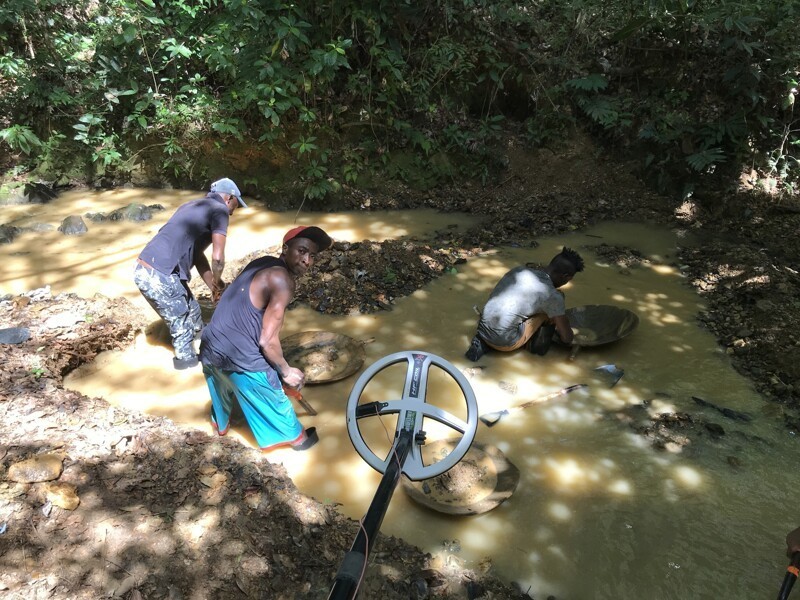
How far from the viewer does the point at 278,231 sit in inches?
288

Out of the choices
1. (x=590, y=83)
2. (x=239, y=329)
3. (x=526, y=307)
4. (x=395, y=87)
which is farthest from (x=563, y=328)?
(x=395, y=87)

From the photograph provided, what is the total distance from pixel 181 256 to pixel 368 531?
3.10 meters

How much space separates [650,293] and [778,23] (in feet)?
14.4

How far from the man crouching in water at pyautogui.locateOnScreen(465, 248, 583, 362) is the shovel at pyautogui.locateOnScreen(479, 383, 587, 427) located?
1.49ft

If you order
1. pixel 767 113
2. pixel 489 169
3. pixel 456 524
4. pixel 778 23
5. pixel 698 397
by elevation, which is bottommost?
pixel 456 524

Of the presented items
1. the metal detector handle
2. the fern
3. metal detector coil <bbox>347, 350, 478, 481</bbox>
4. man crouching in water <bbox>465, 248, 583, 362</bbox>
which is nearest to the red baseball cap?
metal detector coil <bbox>347, 350, 478, 481</bbox>

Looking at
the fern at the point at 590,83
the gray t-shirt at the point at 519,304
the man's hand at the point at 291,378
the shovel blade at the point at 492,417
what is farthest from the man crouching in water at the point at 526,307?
the fern at the point at 590,83

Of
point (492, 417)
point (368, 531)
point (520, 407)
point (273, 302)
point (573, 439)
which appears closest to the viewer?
point (368, 531)

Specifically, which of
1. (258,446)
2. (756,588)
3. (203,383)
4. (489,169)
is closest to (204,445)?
(258,446)

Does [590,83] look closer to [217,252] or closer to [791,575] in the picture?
[217,252]

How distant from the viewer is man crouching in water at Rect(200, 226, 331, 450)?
305 centimetres

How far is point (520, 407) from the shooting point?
401cm

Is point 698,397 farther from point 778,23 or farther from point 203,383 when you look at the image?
point 778,23

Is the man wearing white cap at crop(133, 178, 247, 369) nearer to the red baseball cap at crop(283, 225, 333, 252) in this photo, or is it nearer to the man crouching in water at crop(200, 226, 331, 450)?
the man crouching in water at crop(200, 226, 331, 450)
